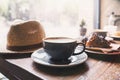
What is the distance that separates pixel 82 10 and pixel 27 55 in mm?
1405

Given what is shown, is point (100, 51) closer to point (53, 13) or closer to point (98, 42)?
point (98, 42)

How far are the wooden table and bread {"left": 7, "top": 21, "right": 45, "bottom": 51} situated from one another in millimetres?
148

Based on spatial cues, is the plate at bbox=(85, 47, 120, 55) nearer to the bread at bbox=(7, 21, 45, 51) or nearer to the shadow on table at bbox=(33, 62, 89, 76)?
the shadow on table at bbox=(33, 62, 89, 76)

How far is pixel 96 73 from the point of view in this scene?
1.81ft

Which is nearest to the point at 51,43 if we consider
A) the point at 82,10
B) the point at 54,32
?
the point at 54,32

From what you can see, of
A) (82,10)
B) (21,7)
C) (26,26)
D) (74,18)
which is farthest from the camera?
(82,10)

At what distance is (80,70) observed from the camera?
0.57 m

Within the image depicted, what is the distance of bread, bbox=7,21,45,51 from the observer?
79cm

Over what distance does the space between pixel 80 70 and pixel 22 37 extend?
13.7 inches

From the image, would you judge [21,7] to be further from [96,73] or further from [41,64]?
[96,73]

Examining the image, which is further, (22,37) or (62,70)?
(22,37)

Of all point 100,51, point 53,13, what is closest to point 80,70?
point 100,51

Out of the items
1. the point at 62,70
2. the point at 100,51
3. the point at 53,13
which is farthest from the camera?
the point at 53,13

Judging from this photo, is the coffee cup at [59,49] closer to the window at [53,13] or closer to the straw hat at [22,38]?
the straw hat at [22,38]
